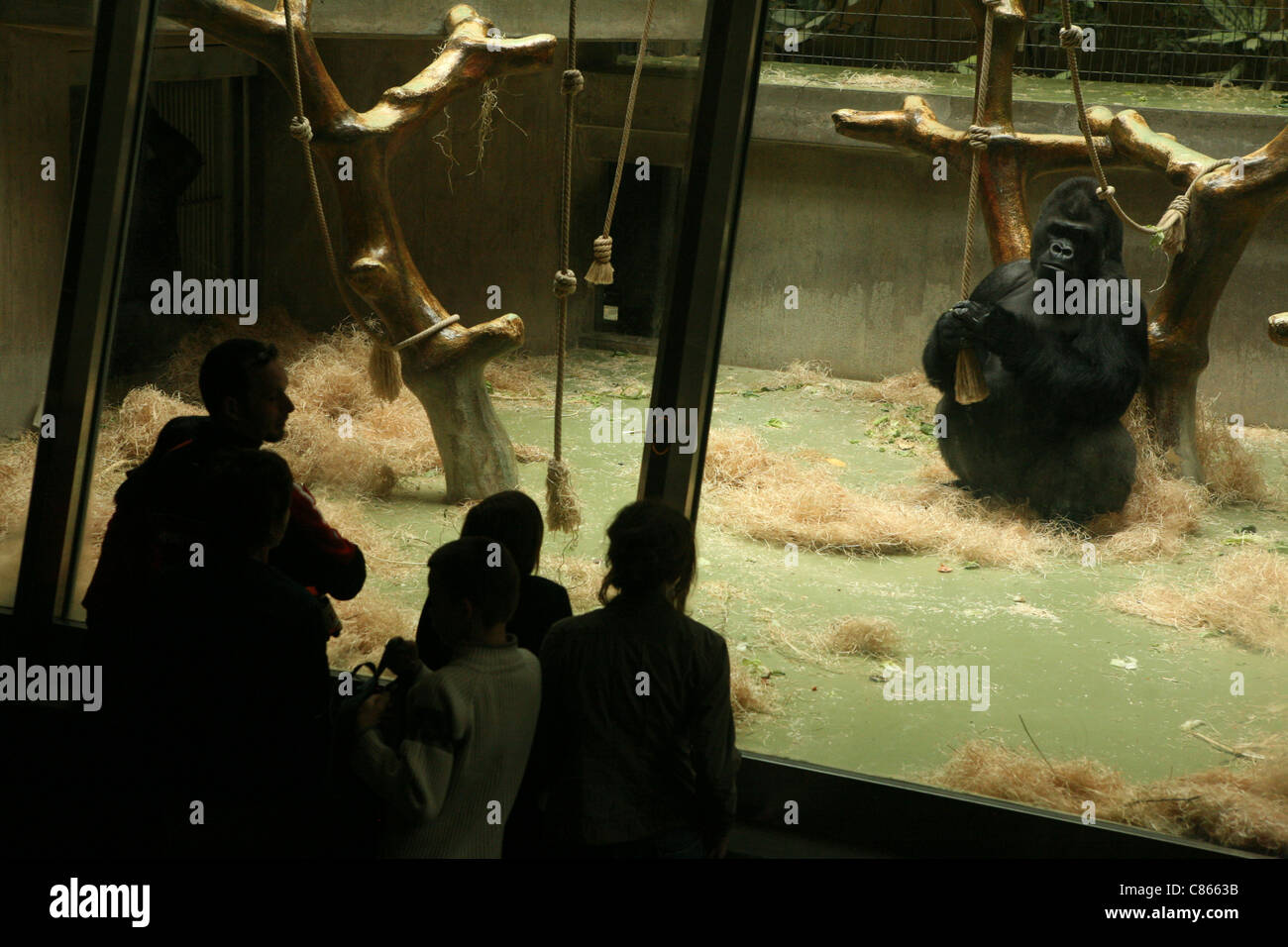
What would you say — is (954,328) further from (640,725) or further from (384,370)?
(640,725)

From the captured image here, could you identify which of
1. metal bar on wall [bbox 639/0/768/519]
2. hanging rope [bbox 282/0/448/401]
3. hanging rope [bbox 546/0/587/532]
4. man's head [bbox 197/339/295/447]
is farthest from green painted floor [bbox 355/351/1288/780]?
man's head [bbox 197/339/295/447]

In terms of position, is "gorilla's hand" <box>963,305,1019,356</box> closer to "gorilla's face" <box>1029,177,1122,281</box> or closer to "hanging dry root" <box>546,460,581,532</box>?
"gorilla's face" <box>1029,177,1122,281</box>

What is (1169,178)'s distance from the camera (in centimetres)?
417

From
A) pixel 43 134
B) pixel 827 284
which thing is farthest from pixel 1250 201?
pixel 43 134

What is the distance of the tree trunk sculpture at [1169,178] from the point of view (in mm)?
4102

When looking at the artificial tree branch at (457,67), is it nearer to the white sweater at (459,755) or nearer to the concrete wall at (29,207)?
the concrete wall at (29,207)

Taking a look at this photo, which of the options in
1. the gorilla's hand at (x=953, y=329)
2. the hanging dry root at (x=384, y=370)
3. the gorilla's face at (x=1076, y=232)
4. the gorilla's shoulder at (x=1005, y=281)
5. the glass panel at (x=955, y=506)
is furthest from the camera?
the gorilla's shoulder at (x=1005, y=281)

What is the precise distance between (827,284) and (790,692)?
1692mm

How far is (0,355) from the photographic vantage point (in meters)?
3.90

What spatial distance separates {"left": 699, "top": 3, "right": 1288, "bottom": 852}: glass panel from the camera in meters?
2.65

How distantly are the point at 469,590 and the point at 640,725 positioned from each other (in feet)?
1.09
